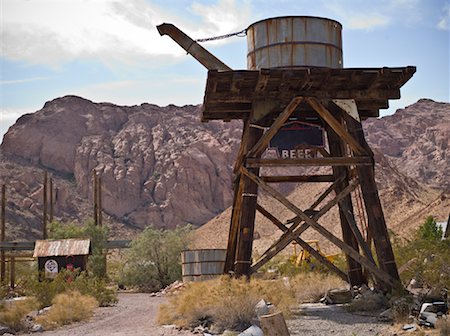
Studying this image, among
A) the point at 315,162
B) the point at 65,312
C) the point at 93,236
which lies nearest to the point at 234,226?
the point at 315,162

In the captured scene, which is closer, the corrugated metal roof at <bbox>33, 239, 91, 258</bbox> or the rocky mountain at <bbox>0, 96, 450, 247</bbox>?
the corrugated metal roof at <bbox>33, 239, 91, 258</bbox>

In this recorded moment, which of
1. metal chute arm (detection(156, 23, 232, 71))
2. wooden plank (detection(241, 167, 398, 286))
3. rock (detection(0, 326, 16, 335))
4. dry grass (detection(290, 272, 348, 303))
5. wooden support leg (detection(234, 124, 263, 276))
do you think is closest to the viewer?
wooden plank (detection(241, 167, 398, 286))

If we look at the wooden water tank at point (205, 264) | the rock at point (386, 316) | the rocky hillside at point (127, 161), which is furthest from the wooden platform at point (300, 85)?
the rocky hillside at point (127, 161)

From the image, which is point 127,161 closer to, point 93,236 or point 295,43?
point 93,236

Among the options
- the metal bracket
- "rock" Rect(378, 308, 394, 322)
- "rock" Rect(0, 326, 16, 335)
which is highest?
the metal bracket

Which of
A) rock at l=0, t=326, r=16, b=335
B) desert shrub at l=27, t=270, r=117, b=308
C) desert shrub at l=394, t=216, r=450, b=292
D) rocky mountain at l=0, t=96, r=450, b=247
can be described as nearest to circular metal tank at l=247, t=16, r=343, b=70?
desert shrub at l=394, t=216, r=450, b=292

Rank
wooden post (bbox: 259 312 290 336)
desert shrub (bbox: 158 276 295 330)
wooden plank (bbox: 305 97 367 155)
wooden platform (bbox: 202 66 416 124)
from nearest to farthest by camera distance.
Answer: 1. wooden post (bbox: 259 312 290 336)
2. desert shrub (bbox: 158 276 295 330)
3. wooden platform (bbox: 202 66 416 124)
4. wooden plank (bbox: 305 97 367 155)

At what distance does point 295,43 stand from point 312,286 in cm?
637

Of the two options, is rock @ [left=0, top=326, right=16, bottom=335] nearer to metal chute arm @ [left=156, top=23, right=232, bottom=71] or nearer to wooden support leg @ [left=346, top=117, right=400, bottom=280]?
metal chute arm @ [left=156, top=23, right=232, bottom=71]

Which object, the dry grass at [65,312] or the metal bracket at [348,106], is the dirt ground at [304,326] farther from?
the metal bracket at [348,106]

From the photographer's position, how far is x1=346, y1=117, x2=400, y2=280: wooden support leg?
15.0 meters

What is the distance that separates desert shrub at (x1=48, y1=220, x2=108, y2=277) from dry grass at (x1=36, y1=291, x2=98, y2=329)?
71.0 feet

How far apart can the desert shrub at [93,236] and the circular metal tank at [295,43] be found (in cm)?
2856

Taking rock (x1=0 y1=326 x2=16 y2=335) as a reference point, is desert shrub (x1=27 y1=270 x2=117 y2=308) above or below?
above
